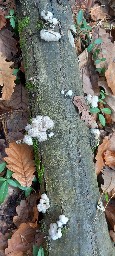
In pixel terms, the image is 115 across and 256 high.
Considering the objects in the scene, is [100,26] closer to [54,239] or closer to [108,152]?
[108,152]

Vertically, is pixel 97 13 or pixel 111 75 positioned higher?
pixel 97 13

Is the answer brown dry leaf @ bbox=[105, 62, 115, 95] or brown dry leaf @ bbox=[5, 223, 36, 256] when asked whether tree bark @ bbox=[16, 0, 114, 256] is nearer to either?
brown dry leaf @ bbox=[5, 223, 36, 256]

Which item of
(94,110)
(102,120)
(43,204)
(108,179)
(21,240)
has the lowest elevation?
(21,240)

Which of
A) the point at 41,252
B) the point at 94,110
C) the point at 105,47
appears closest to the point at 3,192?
the point at 41,252

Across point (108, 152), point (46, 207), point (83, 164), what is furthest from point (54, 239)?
point (108, 152)

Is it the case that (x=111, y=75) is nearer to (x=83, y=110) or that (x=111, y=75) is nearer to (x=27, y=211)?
(x=83, y=110)

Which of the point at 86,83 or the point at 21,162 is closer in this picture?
the point at 21,162

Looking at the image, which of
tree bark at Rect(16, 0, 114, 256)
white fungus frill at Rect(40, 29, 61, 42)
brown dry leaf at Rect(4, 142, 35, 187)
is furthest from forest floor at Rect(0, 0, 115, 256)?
white fungus frill at Rect(40, 29, 61, 42)
